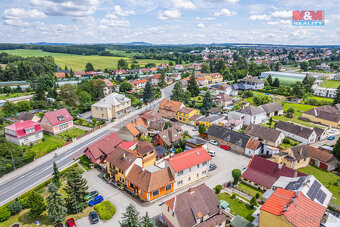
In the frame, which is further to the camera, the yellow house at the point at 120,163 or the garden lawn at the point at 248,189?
the yellow house at the point at 120,163

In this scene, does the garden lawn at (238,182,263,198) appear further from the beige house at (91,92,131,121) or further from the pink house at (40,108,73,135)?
the pink house at (40,108,73,135)

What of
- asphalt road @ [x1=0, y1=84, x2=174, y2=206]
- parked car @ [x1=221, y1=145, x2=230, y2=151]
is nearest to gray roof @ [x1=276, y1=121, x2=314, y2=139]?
parked car @ [x1=221, y1=145, x2=230, y2=151]

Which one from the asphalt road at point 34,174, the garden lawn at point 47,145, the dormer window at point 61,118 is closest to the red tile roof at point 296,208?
the asphalt road at point 34,174

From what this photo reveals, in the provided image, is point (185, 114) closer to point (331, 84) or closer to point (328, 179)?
point (328, 179)

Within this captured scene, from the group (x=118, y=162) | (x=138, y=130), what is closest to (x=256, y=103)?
(x=138, y=130)

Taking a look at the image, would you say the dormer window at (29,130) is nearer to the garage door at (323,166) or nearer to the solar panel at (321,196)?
the solar panel at (321,196)

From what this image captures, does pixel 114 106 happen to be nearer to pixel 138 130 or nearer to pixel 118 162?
pixel 138 130
